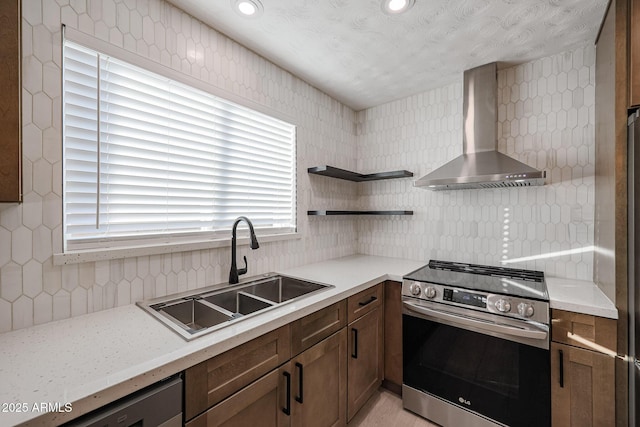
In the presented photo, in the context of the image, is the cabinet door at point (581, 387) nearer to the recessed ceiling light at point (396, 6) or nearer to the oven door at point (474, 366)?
the oven door at point (474, 366)

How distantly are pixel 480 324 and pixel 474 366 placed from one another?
27 cm

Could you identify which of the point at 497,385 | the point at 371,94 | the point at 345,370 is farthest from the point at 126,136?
the point at 497,385

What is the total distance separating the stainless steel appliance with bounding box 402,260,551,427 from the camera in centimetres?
144

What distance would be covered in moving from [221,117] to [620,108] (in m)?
2.13

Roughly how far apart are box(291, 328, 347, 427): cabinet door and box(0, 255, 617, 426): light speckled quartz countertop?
25 cm

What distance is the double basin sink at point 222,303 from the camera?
120cm

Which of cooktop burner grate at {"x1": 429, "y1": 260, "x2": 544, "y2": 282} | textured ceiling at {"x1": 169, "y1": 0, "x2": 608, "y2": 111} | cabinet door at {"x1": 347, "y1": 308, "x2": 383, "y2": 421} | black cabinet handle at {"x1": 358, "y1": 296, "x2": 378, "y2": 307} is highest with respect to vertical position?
textured ceiling at {"x1": 169, "y1": 0, "x2": 608, "y2": 111}

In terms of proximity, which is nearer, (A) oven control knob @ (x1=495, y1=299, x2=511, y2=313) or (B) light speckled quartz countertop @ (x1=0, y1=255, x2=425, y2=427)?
(B) light speckled quartz countertop @ (x1=0, y1=255, x2=425, y2=427)

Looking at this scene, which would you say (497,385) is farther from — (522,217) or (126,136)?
(126,136)

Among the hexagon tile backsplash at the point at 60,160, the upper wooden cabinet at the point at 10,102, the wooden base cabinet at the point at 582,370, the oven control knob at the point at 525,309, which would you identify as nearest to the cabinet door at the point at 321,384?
the hexagon tile backsplash at the point at 60,160

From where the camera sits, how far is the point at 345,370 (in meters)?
1.63

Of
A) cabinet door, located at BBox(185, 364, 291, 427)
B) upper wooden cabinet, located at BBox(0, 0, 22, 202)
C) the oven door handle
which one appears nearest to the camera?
upper wooden cabinet, located at BBox(0, 0, 22, 202)

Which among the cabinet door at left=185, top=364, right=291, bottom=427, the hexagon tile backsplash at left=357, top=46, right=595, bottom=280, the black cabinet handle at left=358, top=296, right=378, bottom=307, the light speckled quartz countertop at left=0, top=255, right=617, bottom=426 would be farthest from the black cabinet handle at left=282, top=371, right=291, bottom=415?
the hexagon tile backsplash at left=357, top=46, right=595, bottom=280

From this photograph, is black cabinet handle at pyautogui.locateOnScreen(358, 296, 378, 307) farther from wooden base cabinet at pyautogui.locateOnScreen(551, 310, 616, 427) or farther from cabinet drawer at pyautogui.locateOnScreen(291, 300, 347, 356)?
wooden base cabinet at pyautogui.locateOnScreen(551, 310, 616, 427)
